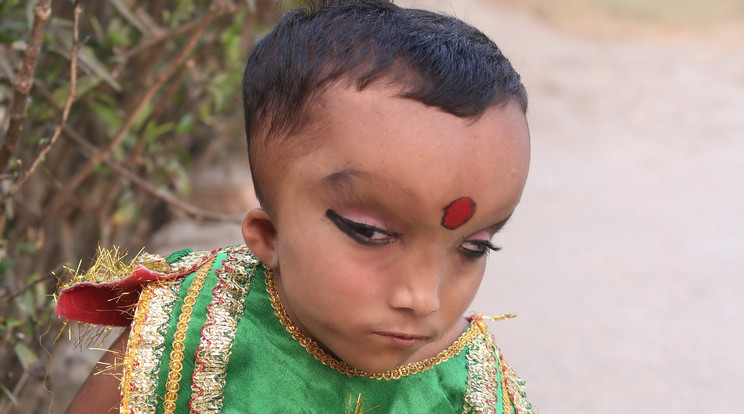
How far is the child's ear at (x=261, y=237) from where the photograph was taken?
1.52 metres

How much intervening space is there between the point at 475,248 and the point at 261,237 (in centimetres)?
37

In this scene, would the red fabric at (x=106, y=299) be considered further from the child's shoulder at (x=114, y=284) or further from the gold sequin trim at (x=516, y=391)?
the gold sequin trim at (x=516, y=391)

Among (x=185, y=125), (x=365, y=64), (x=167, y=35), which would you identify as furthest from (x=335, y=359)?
(x=185, y=125)

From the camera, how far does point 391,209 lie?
1.31 m

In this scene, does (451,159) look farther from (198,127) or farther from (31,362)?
(198,127)

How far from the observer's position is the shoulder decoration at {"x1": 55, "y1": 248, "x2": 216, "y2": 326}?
157 centimetres

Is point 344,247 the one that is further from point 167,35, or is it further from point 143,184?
point 167,35

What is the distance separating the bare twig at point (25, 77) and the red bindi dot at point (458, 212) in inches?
33.3

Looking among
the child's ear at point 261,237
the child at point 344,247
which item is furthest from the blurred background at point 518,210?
the child's ear at point 261,237

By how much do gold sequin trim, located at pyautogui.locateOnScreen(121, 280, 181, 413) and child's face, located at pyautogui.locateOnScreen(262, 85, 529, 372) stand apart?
271 millimetres

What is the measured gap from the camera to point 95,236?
122 inches

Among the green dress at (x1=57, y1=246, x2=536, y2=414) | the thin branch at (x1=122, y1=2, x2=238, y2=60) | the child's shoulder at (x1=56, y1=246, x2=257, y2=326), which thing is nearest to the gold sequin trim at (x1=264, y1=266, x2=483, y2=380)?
the green dress at (x1=57, y1=246, x2=536, y2=414)

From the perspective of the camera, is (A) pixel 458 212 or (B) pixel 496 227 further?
(B) pixel 496 227

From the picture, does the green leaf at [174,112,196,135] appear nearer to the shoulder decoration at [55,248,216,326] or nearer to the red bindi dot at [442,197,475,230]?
the shoulder decoration at [55,248,216,326]
